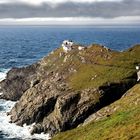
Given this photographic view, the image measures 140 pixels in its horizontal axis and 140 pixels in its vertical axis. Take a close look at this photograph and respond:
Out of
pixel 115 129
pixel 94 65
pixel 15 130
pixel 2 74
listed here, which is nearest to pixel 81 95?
pixel 15 130

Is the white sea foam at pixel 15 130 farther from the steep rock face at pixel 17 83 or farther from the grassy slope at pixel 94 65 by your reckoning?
the grassy slope at pixel 94 65

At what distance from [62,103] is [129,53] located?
155 ft

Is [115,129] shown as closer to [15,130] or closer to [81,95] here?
[81,95]

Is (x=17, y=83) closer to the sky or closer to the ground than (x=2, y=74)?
closer to the sky

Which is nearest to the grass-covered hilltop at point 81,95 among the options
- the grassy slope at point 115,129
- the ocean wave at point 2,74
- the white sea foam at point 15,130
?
the grassy slope at point 115,129

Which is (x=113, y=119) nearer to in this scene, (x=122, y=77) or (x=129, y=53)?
(x=122, y=77)

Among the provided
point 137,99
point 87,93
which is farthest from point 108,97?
point 137,99

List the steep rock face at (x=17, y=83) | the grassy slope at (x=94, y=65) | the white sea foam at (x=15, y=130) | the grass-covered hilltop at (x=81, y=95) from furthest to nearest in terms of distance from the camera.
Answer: the steep rock face at (x=17, y=83)
the grassy slope at (x=94, y=65)
the white sea foam at (x=15, y=130)
the grass-covered hilltop at (x=81, y=95)

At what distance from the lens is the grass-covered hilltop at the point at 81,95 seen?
8238cm

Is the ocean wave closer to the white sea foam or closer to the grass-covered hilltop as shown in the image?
the grass-covered hilltop

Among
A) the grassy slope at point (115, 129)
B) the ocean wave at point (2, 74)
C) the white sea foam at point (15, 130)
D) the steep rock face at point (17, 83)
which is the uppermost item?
the grassy slope at point (115, 129)

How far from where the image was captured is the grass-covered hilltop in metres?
82.4

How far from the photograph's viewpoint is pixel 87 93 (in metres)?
108

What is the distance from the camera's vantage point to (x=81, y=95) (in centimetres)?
10762
